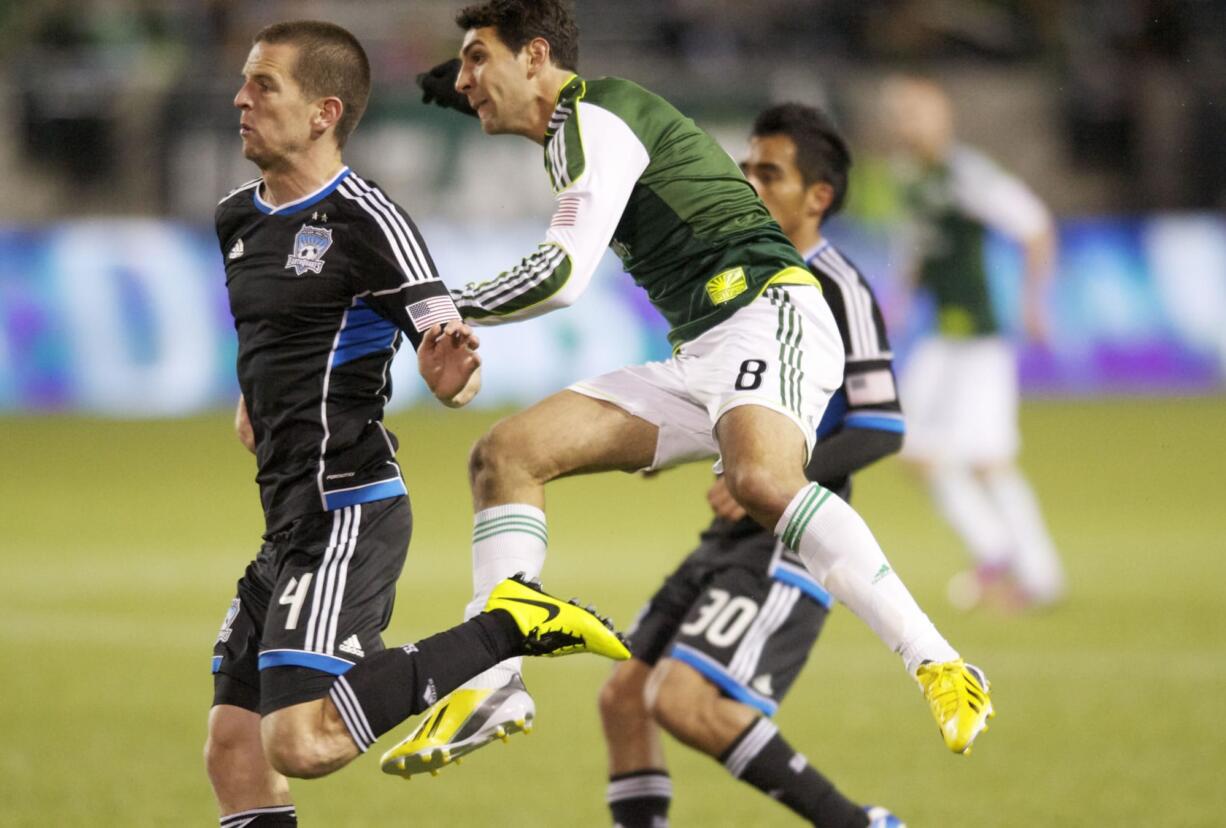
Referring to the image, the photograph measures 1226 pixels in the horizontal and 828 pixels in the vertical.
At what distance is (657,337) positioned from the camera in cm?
1722

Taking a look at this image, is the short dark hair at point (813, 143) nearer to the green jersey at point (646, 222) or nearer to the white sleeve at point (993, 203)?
the green jersey at point (646, 222)

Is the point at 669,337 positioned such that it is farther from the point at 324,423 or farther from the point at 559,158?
the point at 324,423

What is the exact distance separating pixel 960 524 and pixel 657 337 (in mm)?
6888

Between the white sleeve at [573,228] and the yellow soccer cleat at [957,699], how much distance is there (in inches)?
51.5

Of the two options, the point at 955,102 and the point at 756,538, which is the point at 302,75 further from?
the point at 955,102

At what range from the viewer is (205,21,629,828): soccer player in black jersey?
454 cm

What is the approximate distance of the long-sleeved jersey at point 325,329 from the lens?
460 cm

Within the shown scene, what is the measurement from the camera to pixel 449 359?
4352 millimetres

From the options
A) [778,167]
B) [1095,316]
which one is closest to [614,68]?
[1095,316]

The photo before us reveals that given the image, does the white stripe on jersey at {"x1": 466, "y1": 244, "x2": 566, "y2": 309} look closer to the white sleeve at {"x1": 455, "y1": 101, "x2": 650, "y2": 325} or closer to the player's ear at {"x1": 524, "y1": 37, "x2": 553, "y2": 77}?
the white sleeve at {"x1": 455, "y1": 101, "x2": 650, "y2": 325}

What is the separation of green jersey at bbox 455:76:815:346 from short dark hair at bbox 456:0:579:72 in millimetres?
152

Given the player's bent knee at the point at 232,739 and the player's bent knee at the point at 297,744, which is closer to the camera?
the player's bent knee at the point at 297,744

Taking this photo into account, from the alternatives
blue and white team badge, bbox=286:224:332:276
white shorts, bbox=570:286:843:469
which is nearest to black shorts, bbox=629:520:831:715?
white shorts, bbox=570:286:843:469

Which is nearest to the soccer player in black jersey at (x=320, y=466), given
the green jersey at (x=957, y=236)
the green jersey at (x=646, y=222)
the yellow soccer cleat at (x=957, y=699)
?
the green jersey at (x=646, y=222)
